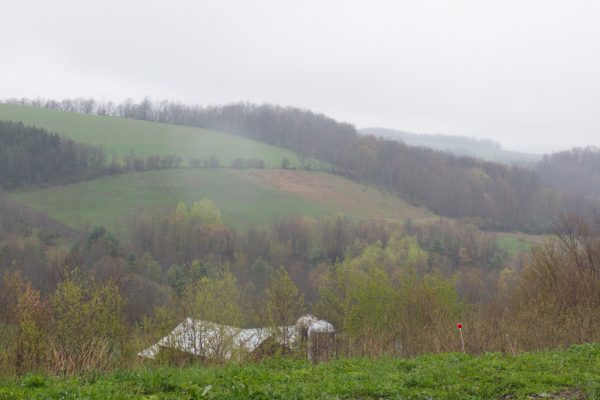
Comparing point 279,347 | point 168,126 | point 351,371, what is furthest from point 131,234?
point 351,371

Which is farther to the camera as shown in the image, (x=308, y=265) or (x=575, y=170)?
(x=575, y=170)

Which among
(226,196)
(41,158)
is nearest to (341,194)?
(226,196)

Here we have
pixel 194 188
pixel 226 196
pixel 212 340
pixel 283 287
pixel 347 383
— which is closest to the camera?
pixel 347 383

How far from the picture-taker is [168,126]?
A: 119 m

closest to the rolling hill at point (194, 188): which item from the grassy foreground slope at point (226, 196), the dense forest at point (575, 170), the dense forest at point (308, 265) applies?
the grassy foreground slope at point (226, 196)

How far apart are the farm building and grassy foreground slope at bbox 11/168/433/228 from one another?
2206 inches

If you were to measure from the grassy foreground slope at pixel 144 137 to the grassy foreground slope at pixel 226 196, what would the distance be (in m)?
6.95

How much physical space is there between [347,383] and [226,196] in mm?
82788

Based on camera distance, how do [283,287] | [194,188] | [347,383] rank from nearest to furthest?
[347,383], [283,287], [194,188]

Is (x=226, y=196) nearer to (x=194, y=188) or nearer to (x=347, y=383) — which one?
(x=194, y=188)

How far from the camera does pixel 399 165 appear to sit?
11806 cm

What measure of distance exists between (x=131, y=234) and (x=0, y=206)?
17.7 metres

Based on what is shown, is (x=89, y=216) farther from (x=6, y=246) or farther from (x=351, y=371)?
(x=351, y=371)

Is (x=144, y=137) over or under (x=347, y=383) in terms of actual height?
over
